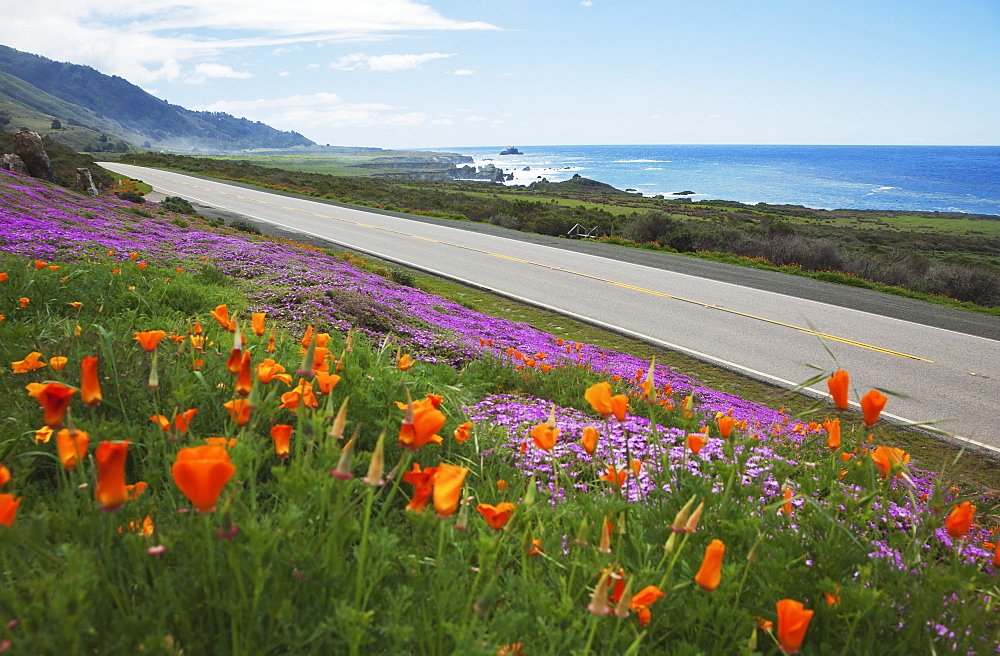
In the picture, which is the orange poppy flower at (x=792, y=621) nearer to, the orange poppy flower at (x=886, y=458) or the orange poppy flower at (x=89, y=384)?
the orange poppy flower at (x=886, y=458)

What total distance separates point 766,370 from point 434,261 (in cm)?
957

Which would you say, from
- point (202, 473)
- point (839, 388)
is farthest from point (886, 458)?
point (202, 473)

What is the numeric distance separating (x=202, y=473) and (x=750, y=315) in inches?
441

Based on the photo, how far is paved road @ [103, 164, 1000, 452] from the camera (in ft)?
25.0

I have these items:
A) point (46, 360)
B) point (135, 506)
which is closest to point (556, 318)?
point (46, 360)

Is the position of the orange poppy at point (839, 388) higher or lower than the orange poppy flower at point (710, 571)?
higher

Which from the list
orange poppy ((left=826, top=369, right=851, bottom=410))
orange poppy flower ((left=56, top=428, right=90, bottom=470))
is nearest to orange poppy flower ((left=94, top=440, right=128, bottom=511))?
orange poppy flower ((left=56, top=428, right=90, bottom=470))

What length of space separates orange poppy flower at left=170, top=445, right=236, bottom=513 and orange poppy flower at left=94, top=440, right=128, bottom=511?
0.23 meters

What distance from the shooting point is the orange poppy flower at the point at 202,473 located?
101 cm

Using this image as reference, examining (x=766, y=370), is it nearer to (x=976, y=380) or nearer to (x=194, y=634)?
(x=976, y=380)

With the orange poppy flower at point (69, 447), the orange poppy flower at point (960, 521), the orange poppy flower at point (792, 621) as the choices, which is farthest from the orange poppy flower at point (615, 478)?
the orange poppy flower at point (69, 447)

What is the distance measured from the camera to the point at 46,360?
2.74 metres

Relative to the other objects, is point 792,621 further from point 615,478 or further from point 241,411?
point 241,411

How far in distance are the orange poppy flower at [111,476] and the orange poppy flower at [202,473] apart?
23 cm
